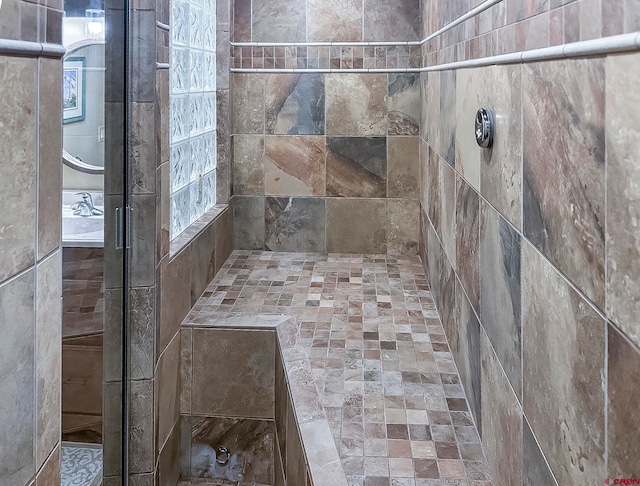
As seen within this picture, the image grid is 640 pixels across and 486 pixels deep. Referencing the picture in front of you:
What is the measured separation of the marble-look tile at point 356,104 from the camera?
3316mm

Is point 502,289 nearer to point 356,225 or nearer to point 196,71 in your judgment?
point 196,71

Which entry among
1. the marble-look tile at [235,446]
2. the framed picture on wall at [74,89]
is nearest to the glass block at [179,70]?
the framed picture on wall at [74,89]

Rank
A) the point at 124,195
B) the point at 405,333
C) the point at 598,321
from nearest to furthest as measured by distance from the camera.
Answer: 1. the point at 598,321
2. the point at 124,195
3. the point at 405,333

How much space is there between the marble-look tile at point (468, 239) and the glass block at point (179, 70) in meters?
1.18

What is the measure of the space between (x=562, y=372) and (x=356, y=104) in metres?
2.56

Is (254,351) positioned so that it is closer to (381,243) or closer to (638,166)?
(381,243)

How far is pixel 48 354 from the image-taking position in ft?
3.39

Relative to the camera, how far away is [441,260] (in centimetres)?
242

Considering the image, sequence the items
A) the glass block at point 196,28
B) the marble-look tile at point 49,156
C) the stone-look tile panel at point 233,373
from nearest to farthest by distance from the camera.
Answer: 1. the marble-look tile at point 49,156
2. the stone-look tile panel at point 233,373
3. the glass block at point 196,28

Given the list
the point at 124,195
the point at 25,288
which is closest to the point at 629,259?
the point at 25,288

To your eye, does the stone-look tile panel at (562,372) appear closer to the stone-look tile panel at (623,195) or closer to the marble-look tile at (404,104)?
the stone-look tile panel at (623,195)

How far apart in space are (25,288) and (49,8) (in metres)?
0.43

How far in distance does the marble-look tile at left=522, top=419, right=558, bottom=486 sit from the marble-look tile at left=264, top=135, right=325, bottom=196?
7.72 feet

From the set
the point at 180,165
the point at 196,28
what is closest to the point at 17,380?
the point at 180,165
